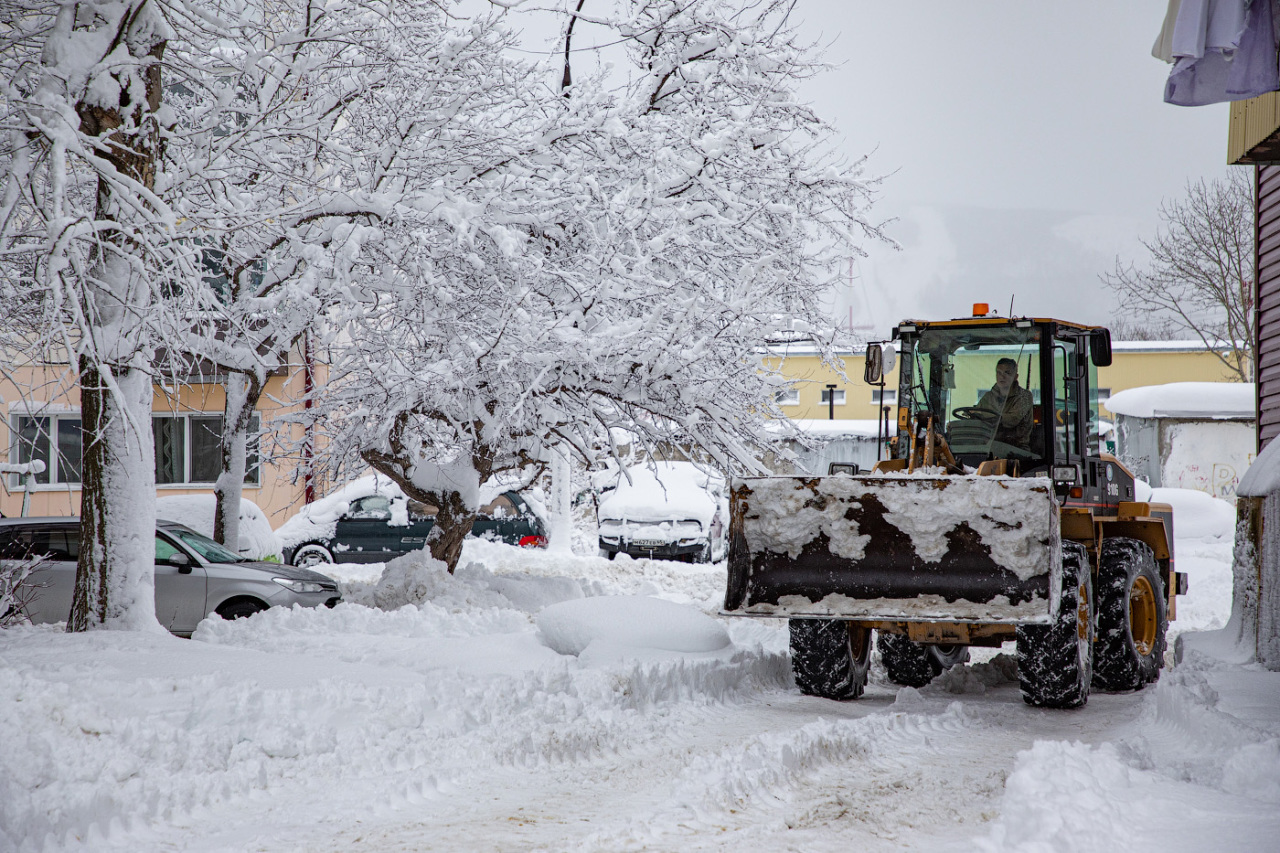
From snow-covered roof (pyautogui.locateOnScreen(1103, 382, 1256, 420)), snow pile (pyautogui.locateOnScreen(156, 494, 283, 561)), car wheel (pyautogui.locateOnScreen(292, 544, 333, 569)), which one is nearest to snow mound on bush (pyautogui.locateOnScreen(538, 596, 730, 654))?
snow pile (pyautogui.locateOnScreen(156, 494, 283, 561))

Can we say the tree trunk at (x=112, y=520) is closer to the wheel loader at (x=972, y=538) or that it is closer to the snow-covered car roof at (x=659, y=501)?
the wheel loader at (x=972, y=538)

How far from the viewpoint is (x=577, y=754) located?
5555mm

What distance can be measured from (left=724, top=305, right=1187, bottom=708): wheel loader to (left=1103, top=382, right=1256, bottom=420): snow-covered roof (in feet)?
52.8

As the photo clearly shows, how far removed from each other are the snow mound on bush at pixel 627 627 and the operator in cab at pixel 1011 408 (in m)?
2.63

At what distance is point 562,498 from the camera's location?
2092 cm

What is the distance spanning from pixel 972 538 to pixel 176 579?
732cm

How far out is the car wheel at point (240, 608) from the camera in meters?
10.4

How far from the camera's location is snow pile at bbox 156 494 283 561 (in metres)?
14.2

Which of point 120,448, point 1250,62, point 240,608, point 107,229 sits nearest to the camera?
point 1250,62

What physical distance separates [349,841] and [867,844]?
6.54 feet

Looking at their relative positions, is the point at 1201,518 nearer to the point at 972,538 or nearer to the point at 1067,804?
the point at 972,538

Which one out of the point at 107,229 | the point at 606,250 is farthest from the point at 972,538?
the point at 107,229

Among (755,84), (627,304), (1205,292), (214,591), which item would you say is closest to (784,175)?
(755,84)

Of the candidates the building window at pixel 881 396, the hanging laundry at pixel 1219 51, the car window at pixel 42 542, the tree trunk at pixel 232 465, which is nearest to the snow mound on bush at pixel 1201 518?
the building window at pixel 881 396
